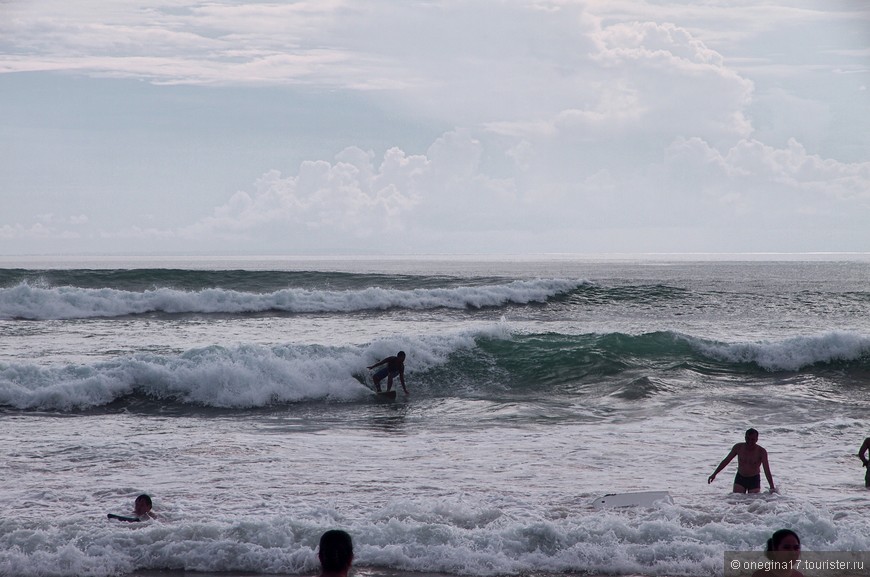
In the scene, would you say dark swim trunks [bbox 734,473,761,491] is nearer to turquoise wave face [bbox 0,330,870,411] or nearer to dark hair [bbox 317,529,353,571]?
dark hair [bbox 317,529,353,571]

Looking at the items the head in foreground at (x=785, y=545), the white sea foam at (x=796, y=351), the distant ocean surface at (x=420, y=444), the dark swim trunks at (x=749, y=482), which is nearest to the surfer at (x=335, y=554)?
the head in foreground at (x=785, y=545)

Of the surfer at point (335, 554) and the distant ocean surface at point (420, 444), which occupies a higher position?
the surfer at point (335, 554)

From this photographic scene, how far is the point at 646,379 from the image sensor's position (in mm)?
19094

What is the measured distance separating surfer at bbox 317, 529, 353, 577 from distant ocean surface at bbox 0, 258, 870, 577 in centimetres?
330

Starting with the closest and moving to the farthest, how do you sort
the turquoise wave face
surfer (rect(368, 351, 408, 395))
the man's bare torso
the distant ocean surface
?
1. the distant ocean surface
2. the man's bare torso
3. the turquoise wave face
4. surfer (rect(368, 351, 408, 395))

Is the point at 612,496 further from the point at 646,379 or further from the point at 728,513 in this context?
the point at 646,379

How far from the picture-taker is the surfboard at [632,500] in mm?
8953

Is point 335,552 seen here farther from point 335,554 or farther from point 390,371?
point 390,371

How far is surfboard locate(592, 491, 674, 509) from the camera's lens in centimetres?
895

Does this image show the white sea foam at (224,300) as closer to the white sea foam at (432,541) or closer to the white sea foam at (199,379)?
the white sea foam at (199,379)

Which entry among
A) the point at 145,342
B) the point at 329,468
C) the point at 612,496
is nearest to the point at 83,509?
the point at 329,468

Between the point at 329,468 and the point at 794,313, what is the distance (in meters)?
31.5

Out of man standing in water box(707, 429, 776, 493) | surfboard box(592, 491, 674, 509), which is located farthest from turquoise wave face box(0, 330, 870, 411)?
surfboard box(592, 491, 674, 509)

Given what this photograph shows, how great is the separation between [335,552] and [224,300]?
3262 cm
